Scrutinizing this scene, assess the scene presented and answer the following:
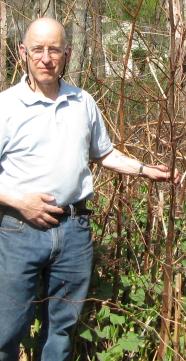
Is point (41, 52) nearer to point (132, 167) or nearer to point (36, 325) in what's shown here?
point (132, 167)

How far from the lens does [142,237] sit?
3.57 metres

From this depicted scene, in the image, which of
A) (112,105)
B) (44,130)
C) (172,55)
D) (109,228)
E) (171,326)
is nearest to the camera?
(172,55)

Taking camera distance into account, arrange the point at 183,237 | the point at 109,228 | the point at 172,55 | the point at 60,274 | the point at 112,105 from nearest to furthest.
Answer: the point at 172,55
the point at 60,274
the point at 183,237
the point at 109,228
the point at 112,105

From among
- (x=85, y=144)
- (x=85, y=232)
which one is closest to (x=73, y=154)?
(x=85, y=144)

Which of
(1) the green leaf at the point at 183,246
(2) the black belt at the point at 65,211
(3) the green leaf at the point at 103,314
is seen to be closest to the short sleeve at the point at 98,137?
(2) the black belt at the point at 65,211

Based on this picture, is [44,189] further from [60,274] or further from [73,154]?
[60,274]

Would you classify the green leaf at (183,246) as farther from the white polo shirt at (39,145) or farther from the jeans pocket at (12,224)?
the jeans pocket at (12,224)

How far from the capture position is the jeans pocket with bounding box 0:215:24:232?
3.02 m

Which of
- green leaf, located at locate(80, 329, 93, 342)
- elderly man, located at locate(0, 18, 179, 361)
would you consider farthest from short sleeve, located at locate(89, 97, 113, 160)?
green leaf, located at locate(80, 329, 93, 342)

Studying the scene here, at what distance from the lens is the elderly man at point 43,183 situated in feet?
9.65

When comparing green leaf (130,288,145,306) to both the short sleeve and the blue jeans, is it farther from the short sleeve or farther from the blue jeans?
the short sleeve

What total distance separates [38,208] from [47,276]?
1.28 feet

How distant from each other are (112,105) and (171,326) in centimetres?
147

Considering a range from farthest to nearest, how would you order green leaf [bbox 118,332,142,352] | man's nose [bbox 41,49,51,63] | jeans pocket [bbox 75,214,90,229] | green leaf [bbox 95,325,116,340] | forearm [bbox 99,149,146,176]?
green leaf [bbox 95,325,116,340], green leaf [bbox 118,332,142,352], forearm [bbox 99,149,146,176], jeans pocket [bbox 75,214,90,229], man's nose [bbox 41,49,51,63]
